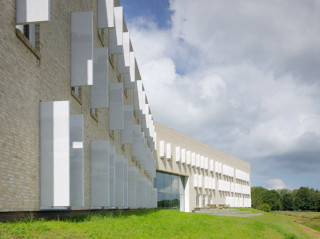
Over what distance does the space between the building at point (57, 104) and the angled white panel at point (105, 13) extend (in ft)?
0.15

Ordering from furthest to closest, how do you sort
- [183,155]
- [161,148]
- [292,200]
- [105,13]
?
1. [292,200]
2. [183,155]
3. [161,148]
4. [105,13]

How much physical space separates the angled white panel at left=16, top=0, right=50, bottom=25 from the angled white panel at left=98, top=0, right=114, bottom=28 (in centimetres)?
837

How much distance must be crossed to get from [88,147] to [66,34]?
16.9 ft

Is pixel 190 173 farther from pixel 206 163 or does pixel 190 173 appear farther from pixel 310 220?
pixel 310 220

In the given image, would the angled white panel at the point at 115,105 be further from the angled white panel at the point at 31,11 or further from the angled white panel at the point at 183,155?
the angled white panel at the point at 183,155

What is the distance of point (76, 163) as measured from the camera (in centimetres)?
1355

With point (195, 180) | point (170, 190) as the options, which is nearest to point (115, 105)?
point (170, 190)

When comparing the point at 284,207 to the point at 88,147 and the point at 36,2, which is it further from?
the point at 36,2

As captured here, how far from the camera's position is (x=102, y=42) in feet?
65.5

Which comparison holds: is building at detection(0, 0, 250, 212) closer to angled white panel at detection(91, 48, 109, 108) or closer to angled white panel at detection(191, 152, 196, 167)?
angled white panel at detection(91, 48, 109, 108)

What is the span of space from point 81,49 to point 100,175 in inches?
226

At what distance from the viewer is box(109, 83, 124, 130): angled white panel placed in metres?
20.8

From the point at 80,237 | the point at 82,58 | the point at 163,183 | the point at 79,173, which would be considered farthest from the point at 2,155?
the point at 163,183

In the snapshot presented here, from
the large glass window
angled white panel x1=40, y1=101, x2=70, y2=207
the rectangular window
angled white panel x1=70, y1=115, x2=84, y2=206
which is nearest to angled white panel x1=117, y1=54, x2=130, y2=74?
the rectangular window
